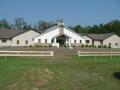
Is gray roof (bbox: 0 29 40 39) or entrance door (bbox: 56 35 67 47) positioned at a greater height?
gray roof (bbox: 0 29 40 39)

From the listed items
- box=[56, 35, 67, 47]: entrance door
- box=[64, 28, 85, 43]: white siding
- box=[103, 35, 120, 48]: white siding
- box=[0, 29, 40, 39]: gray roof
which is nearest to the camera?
box=[56, 35, 67, 47]: entrance door

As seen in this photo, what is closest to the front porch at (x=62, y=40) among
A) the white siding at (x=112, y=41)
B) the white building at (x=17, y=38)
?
the white building at (x=17, y=38)

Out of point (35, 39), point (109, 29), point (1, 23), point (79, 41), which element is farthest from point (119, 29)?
point (1, 23)

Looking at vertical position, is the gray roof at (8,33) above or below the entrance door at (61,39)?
above

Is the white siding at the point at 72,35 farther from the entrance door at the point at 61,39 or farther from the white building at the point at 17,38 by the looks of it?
the white building at the point at 17,38

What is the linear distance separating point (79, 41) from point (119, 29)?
40.3 m

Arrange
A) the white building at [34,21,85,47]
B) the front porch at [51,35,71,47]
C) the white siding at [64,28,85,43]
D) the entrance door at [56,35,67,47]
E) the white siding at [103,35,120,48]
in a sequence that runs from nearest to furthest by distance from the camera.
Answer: the front porch at [51,35,71,47]
the white building at [34,21,85,47]
the entrance door at [56,35,67,47]
the white siding at [64,28,85,43]
the white siding at [103,35,120,48]

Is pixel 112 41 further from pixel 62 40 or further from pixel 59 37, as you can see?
pixel 59 37

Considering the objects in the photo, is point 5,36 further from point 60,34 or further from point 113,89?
point 113,89

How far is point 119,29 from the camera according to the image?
368 ft

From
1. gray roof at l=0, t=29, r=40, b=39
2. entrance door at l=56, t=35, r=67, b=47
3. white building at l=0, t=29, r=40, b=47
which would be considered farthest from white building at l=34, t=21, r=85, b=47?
gray roof at l=0, t=29, r=40, b=39

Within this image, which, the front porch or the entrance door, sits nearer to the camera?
the front porch

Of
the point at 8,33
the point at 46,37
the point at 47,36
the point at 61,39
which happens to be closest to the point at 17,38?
the point at 8,33

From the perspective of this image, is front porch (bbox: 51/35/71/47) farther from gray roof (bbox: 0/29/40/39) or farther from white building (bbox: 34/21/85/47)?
gray roof (bbox: 0/29/40/39)
